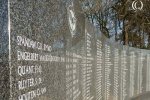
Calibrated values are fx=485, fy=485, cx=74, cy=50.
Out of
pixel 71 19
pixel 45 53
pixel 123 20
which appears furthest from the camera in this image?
pixel 123 20

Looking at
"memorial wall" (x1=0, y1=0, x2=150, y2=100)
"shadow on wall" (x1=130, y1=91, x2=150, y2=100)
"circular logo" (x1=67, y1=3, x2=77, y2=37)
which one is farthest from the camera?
"shadow on wall" (x1=130, y1=91, x2=150, y2=100)

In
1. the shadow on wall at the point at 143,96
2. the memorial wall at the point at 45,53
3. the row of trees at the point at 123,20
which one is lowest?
the shadow on wall at the point at 143,96

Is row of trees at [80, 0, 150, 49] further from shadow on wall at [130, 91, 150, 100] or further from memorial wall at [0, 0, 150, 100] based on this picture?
memorial wall at [0, 0, 150, 100]

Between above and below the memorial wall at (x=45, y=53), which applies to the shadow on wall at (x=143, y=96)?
below

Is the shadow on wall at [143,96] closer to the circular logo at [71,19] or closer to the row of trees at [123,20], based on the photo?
the row of trees at [123,20]

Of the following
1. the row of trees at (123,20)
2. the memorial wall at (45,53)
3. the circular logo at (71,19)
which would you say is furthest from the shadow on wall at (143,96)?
the circular logo at (71,19)

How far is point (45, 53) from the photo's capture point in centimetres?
338

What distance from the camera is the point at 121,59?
12664 millimetres

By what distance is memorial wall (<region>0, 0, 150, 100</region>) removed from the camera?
2.48 m

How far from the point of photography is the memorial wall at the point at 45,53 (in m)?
2.48

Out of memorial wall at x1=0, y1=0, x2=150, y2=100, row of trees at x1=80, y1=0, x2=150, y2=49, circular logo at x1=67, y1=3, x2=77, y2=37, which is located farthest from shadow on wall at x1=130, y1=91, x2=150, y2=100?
circular logo at x1=67, y1=3, x2=77, y2=37

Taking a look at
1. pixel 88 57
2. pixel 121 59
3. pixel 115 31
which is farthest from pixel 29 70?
pixel 115 31

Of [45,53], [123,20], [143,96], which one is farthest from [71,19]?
[123,20]

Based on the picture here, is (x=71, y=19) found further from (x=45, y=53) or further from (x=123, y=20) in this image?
(x=123, y=20)
